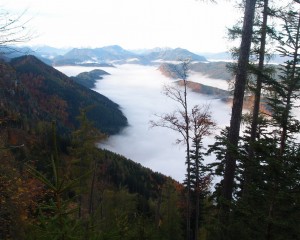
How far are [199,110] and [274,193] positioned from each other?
10692 mm

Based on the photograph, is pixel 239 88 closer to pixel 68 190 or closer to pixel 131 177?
pixel 68 190

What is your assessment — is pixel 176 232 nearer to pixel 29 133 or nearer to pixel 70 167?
pixel 70 167

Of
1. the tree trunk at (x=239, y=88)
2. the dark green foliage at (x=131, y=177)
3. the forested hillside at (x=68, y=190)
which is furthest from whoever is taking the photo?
the dark green foliage at (x=131, y=177)

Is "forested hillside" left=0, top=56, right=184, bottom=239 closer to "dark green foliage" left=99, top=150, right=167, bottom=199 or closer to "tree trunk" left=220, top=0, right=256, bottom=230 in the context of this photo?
"dark green foliage" left=99, top=150, right=167, bottom=199

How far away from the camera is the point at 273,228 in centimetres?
583

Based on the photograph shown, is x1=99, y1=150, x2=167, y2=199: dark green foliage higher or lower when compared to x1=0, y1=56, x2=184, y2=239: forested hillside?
lower

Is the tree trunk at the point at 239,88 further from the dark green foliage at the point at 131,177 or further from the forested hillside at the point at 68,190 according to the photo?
the dark green foliage at the point at 131,177

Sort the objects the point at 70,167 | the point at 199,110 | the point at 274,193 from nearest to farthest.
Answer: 1. the point at 274,193
2. the point at 199,110
3. the point at 70,167

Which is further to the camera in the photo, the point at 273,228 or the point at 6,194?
the point at 6,194

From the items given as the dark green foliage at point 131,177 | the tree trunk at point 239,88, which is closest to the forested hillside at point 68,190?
the dark green foliage at point 131,177

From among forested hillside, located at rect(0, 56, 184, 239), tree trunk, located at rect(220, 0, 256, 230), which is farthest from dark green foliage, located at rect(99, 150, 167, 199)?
tree trunk, located at rect(220, 0, 256, 230)

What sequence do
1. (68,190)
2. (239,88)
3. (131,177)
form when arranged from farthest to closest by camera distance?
(131,177), (239,88), (68,190)

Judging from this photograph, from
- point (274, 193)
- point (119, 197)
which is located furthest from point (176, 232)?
point (274, 193)

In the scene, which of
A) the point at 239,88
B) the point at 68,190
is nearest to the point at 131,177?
the point at 239,88
